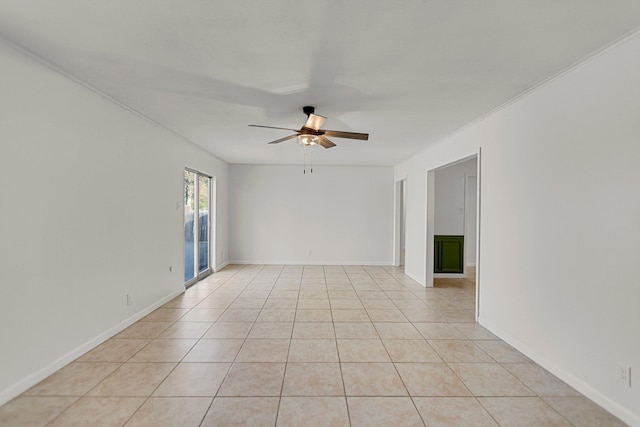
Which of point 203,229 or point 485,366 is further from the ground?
point 203,229

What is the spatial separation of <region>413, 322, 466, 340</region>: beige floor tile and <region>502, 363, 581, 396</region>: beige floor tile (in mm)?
653

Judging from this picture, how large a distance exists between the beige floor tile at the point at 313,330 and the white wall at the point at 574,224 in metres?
Result: 1.82

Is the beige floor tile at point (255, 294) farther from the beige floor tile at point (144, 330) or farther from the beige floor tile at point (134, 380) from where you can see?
the beige floor tile at point (134, 380)

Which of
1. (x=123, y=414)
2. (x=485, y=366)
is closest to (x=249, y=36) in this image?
(x=123, y=414)

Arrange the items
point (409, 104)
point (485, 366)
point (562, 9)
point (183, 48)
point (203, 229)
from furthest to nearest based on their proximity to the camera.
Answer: point (203, 229) → point (409, 104) → point (485, 366) → point (183, 48) → point (562, 9)

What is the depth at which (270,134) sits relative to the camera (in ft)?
14.8

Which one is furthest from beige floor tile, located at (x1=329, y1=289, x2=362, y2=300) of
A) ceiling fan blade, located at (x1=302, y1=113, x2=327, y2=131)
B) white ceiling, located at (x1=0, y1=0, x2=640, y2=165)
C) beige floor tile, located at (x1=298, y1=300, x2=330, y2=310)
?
white ceiling, located at (x1=0, y1=0, x2=640, y2=165)

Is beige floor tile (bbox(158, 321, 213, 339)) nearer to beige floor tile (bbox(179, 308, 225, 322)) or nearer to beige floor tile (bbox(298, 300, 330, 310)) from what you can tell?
beige floor tile (bbox(179, 308, 225, 322))

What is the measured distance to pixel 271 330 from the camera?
134 inches

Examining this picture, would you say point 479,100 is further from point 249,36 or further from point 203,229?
point 203,229

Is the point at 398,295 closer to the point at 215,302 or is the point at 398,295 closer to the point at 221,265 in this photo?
the point at 215,302

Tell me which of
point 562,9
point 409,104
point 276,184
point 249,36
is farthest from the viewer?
point 276,184

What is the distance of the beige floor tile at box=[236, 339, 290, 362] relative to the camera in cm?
275

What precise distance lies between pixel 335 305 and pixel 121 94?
354 centimetres
